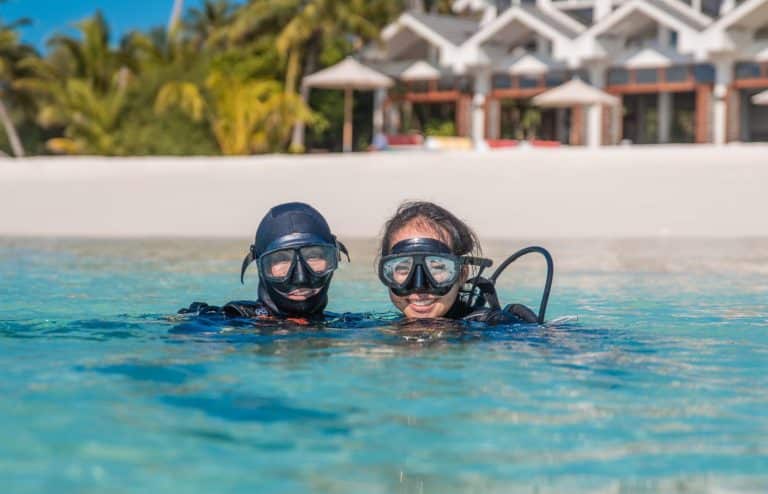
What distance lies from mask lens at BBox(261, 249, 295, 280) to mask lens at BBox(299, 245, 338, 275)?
0.07 m

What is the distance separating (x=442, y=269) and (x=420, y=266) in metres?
0.10

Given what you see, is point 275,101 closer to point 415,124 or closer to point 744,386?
point 415,124

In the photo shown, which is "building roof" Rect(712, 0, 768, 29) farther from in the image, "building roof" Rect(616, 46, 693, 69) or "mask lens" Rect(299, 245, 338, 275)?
"mask lens" Rect(299, 245, 338, 275)

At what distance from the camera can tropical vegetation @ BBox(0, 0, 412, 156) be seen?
2731 cm

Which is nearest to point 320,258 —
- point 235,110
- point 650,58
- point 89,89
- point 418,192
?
point 418,192

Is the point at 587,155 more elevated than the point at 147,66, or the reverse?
the point at 147,66

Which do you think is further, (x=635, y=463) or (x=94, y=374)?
(x=94, y=374)

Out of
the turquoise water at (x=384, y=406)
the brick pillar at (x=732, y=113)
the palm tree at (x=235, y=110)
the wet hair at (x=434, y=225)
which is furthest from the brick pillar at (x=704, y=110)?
the wet hair at (x=434, y=225)

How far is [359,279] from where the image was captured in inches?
298

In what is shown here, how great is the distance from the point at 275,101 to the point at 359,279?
2153cm

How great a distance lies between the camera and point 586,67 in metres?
31.9

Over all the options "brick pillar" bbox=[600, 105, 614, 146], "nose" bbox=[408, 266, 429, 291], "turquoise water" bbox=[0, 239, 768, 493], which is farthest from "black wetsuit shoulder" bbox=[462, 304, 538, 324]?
"brick pillar" bbox=[600, 105, 614, 146]

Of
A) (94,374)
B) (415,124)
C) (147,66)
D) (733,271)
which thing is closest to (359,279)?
(733,271)

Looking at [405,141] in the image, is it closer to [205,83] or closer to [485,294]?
[205,83]
